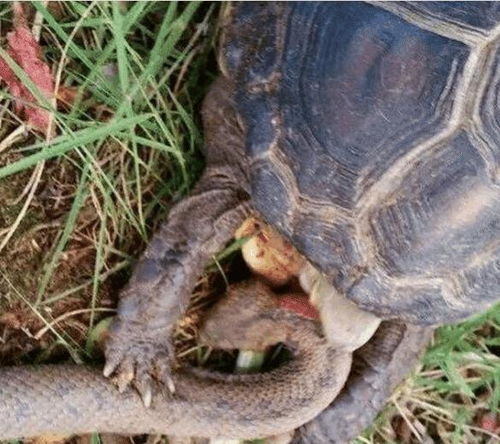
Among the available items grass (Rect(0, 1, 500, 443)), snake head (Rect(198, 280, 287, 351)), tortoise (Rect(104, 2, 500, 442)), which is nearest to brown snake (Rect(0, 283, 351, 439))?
snake head (Rect(198, 280, 287, 351))

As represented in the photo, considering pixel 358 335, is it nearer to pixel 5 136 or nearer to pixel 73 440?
pixel 73 440

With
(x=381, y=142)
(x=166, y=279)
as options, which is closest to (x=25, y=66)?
(x=166, y=279)

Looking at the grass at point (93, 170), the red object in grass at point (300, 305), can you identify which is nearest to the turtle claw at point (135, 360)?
the grass at point (93, 170)

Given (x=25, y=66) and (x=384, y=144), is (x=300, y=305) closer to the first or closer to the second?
(x=384, y=144)

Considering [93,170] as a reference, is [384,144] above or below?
above

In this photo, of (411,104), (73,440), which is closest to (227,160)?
(411,104)

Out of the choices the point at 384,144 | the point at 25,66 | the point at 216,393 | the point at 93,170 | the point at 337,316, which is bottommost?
the point at 216,393

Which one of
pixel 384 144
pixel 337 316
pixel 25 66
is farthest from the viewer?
pixel 337 316
